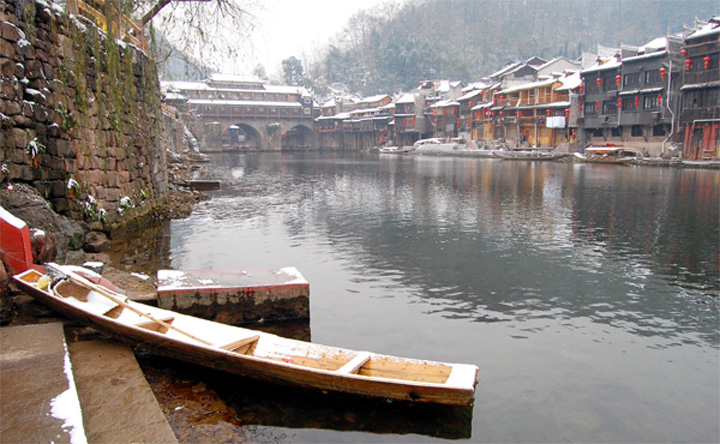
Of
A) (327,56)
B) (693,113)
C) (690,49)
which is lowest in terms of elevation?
(693,113)

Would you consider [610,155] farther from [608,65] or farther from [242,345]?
[242,345]

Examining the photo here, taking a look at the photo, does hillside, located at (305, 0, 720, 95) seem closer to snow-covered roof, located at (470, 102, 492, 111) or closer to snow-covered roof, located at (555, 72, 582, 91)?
snow-covered roof, located at (470, 102, 492, 111)

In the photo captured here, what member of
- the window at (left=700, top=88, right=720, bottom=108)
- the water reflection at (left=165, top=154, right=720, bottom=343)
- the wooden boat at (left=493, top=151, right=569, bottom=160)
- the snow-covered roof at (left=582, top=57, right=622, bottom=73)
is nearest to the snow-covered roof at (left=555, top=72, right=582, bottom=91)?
the snow-covered roof at (left=582, top=57, right=622, bottom=73)

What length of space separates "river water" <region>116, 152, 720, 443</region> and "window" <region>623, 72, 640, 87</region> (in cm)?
3439

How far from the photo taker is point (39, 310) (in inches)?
276

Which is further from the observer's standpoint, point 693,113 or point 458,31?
point 458,31

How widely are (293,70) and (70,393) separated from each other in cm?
12106

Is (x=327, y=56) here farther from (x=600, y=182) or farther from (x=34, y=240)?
(x=34, y=240)

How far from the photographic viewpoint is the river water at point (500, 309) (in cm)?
575

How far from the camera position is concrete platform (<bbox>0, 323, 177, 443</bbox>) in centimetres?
430

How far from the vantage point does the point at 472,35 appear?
128625 millimetres

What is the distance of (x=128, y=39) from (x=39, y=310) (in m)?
10.6

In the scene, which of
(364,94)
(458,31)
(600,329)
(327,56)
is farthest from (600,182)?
(458,31)

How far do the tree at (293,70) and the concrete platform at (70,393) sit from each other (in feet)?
387
